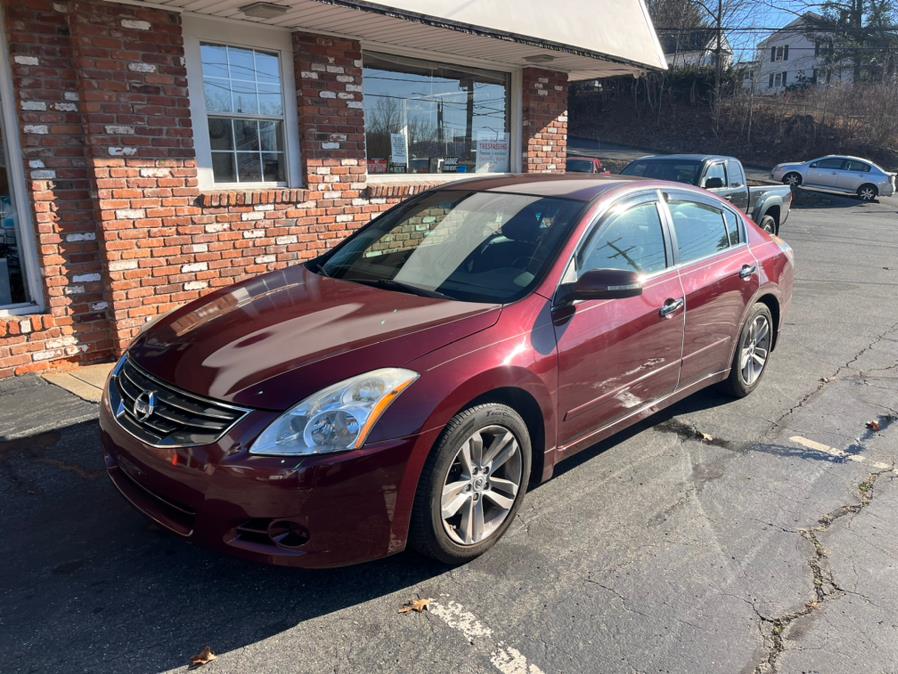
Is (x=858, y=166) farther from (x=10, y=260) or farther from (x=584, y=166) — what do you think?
(x=10, y=260)

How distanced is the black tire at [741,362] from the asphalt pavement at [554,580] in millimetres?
Answer: 587

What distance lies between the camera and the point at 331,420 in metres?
2.68

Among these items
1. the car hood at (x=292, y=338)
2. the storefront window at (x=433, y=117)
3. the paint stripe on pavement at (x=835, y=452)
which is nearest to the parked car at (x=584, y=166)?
the storefront window at (x=433, y=117)

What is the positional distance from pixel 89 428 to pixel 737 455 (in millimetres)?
4231

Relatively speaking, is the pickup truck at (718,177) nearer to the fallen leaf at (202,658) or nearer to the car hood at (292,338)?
the car hood at (292,338)

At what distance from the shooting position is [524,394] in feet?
10.7

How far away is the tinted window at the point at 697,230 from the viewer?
14.7 ft

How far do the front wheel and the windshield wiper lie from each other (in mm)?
27204

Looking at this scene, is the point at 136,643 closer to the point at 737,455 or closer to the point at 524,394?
the point at 524,394

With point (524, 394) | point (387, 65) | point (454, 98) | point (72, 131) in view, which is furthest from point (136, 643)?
point (454, 98)

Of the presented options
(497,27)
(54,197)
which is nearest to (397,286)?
(54,197)

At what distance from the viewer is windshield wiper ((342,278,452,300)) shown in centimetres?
357

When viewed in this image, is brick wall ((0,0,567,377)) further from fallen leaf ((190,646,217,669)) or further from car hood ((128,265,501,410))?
fallen leaf ((190,646,217,669))

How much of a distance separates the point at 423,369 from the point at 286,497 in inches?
29.4
